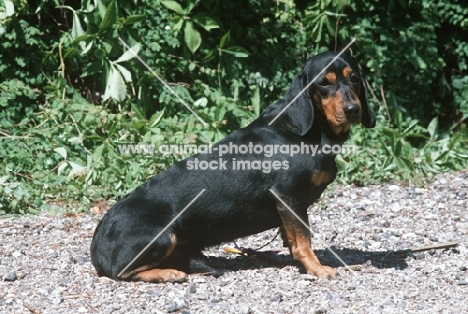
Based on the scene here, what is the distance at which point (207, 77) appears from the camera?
8.62 metres

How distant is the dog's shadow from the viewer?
16.5ft

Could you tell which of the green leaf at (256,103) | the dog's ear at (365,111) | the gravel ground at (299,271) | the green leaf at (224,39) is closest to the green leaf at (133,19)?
the green leaf at (224,39)

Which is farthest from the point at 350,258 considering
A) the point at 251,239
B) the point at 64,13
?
the point at 64,13

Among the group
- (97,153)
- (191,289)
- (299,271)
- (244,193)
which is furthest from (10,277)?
(97,153)

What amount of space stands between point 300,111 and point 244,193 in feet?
2.11

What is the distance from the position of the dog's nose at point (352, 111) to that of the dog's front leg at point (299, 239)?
0.70 metres

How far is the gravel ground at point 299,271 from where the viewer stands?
4.27m

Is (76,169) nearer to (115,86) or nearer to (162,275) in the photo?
(115,86)

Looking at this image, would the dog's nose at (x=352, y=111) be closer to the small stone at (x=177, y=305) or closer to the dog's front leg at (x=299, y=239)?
the dog's front leg at (x=299, y=239)

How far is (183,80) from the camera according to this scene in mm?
8750

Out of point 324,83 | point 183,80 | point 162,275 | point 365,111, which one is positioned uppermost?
point 324,83

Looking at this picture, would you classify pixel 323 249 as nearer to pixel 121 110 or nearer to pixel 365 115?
pixel 365 115

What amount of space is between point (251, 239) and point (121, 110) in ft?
9.31

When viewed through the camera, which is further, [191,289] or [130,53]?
[130,53]
